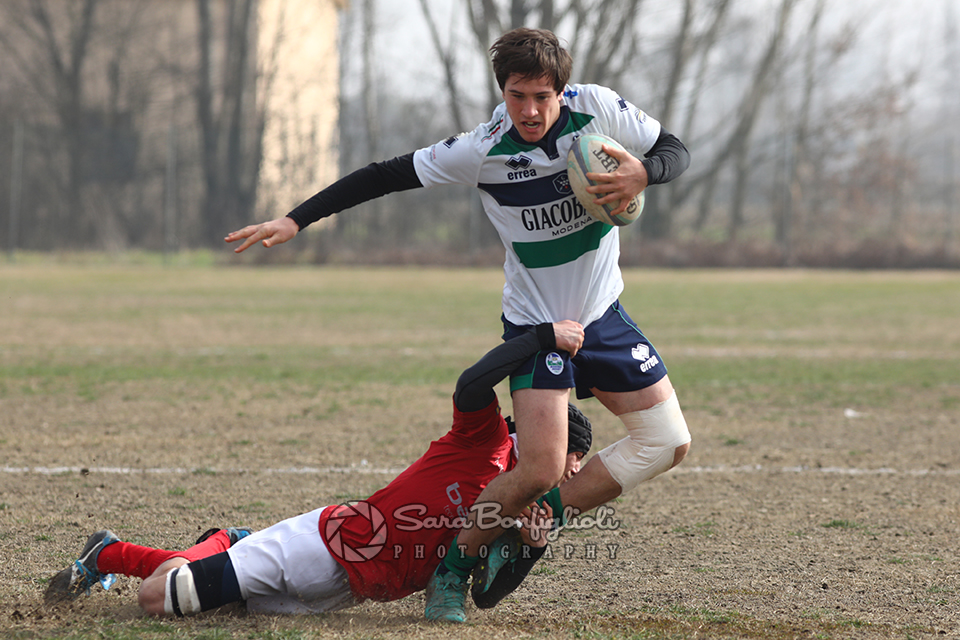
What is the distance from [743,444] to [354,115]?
22277mm

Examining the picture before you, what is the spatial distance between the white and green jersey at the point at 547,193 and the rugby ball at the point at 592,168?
0.10 m

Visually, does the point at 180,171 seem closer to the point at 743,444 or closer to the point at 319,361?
the point at 319,361

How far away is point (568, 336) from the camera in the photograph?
347cm

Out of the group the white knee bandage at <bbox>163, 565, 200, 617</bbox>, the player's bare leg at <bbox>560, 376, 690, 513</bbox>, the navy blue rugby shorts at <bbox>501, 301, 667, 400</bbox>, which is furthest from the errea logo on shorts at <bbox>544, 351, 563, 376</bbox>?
the white knee bandage at <bbox>163, 565, 200, 617</bbox>

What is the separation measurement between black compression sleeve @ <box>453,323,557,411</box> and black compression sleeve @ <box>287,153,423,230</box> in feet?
2.46

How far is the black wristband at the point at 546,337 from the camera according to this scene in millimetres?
3445

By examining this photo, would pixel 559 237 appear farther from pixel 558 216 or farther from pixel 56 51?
pixel 56 51

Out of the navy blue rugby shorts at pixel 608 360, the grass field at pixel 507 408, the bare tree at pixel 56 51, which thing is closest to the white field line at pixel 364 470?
the grass field at pixel 507 408

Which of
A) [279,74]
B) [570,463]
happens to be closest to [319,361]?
[570,463]

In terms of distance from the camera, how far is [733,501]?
506 centimetres

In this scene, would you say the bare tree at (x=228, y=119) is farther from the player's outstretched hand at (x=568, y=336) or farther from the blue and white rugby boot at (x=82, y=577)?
the player's outstretched hand at (x=568, y=336)

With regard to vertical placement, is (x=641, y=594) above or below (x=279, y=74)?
below

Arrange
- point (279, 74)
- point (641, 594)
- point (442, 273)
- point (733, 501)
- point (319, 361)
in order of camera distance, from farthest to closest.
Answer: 1. point (279, 74)
2. point (442, 273)
3. point (319, 361)
4. point (733, 501)
5. point (641, 594)
